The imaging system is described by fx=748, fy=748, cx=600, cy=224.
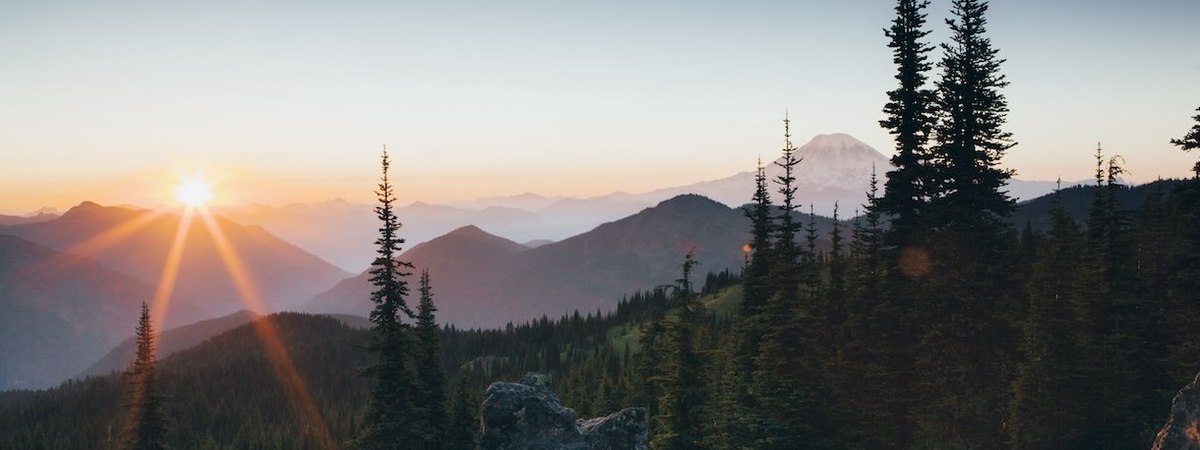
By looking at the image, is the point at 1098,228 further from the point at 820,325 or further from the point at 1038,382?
the point at 820,325

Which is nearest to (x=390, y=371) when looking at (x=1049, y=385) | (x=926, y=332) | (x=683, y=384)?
(x=683, y=384)

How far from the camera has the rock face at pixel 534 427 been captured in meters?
36.4

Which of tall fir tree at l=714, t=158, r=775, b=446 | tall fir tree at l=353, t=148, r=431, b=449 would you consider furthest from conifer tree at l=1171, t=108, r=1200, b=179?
tall fir tree at l=353, t=148, r=431, b=449

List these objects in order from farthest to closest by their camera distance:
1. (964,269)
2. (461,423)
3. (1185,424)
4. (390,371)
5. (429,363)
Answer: (461,423), (429,363), (390,371), (964,269), (1185,424)

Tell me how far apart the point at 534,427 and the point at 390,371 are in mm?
11087

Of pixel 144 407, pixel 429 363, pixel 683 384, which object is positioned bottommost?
pixel 144 407

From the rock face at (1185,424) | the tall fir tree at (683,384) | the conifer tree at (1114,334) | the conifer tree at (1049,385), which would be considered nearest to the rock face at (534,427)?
the tall fir tree at (683,384)

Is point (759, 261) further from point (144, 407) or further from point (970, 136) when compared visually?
point (144, 407)

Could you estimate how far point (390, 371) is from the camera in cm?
4306

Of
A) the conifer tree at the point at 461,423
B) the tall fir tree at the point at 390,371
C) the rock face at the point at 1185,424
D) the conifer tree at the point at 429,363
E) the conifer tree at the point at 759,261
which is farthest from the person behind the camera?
the conifer tree at the point at 461,423

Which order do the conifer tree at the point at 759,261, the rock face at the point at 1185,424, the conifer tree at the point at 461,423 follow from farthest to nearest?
the conifer tree at the point at 461,423 < the conifer tree at the point at 759,261 < the rock face at the point at 1185,424

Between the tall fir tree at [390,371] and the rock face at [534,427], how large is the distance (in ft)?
26.2

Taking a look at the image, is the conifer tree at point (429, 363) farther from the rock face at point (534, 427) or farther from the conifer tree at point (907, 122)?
the conifer tree at point (907, 122)

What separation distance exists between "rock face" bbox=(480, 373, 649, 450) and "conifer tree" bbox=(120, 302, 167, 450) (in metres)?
26.4
